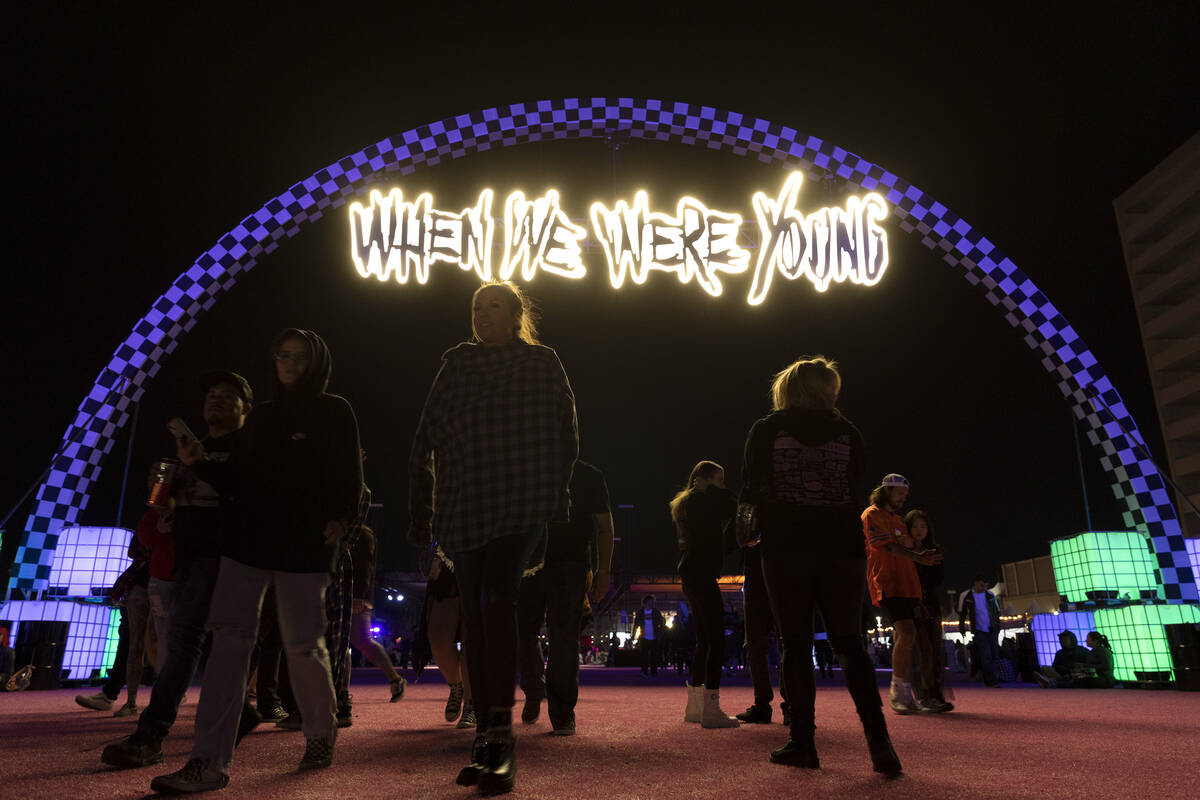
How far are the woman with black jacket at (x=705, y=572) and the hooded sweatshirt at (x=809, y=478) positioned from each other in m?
1.67

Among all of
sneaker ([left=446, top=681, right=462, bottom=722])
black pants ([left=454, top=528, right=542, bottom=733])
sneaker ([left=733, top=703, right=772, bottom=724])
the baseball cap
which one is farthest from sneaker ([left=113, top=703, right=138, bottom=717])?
sneaker ([left=733, top=703, right=772, bottom=724])

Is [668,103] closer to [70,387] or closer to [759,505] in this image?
[759,505]

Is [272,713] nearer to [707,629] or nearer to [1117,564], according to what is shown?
[707,629]

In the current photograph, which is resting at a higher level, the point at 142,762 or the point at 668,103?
the point at 668,103

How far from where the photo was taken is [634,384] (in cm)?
1697

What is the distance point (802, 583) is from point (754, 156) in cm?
1022

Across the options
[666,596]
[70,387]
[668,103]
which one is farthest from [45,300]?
[666,596]

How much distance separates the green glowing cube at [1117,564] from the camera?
12.3 m

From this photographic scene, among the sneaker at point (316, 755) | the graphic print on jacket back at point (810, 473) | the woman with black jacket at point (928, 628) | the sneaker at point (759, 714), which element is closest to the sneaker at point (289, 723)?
the sneaker at point (316, 755)

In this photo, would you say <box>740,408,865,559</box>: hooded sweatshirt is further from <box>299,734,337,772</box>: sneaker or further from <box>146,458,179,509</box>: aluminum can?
<box>146,458,179,509</box>: aluminum can

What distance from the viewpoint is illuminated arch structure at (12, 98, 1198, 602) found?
35.1 feet

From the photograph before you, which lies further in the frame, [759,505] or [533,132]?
[533,132]

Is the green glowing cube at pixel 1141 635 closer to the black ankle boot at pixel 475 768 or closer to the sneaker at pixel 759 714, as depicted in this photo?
the sneaker at pixel 759 714

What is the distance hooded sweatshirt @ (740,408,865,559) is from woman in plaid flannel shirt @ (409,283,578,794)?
Result: 100 cm
